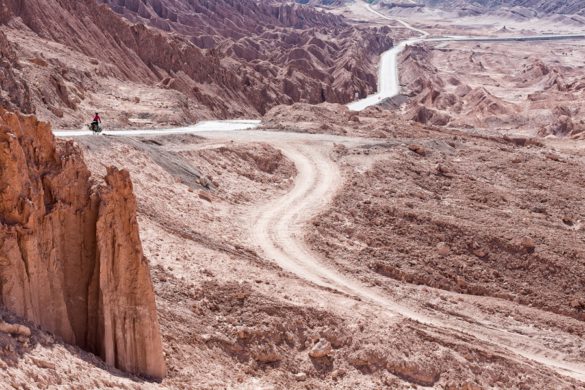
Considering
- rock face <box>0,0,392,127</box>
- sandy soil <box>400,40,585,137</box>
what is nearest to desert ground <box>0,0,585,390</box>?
rock face <box>0,0,392,127</box>

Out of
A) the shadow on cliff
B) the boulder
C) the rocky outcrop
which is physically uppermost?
the rocky outcrop

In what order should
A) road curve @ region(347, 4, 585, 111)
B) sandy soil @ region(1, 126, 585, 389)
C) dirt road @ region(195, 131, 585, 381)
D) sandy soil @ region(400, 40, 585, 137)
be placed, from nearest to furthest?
sandy soil @ region(1, 126, 585, 389)
dirt road @ region(195, 131, 585, 381)
sandy soil @ region(400, 40, 585, 137)
road curve @ region(347, 4, 585, 111)

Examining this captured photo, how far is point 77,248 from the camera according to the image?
966 centimetres

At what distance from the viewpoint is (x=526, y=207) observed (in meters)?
25.0

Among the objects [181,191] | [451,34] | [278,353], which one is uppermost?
[451,34]

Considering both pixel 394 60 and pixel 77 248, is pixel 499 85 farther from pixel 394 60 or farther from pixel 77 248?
pixel 77 248

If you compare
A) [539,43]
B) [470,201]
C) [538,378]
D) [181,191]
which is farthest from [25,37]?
[539,43]

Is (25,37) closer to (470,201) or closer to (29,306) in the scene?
(470,201)

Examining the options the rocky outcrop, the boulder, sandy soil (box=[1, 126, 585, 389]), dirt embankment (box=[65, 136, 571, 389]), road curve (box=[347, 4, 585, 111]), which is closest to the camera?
dirt embankment (box=[65, 136, 571, 389])

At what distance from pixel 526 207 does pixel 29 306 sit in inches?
817

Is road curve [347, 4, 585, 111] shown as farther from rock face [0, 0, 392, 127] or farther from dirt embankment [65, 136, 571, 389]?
dirt embankment [65, 136, 571, 389]

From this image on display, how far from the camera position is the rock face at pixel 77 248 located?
8.73m

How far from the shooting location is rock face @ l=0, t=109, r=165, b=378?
8.73 m

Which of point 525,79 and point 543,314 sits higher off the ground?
point 525,79
